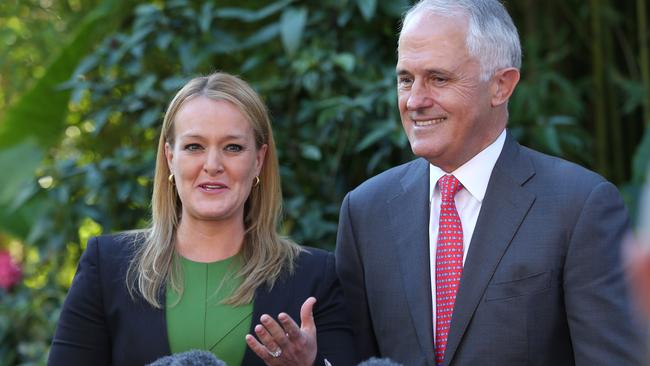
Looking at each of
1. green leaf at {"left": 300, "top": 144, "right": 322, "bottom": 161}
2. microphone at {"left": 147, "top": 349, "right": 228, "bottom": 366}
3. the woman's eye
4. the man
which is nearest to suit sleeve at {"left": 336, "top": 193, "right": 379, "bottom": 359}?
the man

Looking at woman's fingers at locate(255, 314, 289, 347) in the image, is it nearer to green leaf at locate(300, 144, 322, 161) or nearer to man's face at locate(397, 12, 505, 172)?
man's face at locate(397, 12, 505, 172)

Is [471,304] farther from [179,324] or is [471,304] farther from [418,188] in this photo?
[179,324]

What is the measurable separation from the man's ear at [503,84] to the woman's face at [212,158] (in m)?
0.68

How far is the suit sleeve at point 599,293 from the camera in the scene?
2.38 meters

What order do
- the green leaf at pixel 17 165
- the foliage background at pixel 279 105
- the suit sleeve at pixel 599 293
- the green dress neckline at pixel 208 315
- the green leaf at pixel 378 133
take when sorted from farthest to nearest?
the green leaf at pixel 17 165, the foliage background at pixel 279 105, the green leaf at pixel 378 133, the green dress neckline at pixel 208 315, the suit sleeve at pixel 599 293

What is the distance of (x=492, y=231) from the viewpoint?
8.33 feet

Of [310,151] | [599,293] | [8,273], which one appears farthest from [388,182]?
[8,273]

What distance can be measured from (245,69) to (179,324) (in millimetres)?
1832

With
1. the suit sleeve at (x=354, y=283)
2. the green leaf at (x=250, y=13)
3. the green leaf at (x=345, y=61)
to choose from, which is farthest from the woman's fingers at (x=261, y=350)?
the green leaf at (x=250, y=13)

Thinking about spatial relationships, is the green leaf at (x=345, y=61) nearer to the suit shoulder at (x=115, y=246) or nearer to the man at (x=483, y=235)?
the man at (x=483, y=235)

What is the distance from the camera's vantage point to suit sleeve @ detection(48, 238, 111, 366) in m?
2.58

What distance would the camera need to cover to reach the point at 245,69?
13.9 ft

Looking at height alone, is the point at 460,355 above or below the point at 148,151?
below

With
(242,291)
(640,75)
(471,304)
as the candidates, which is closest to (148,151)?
(242,291)
